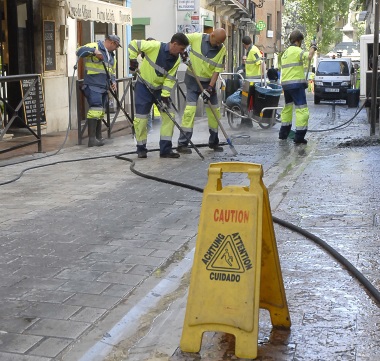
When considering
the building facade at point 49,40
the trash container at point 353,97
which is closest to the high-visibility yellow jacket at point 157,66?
the building facade at point 49,40

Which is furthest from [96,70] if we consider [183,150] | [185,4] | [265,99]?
[185,4]

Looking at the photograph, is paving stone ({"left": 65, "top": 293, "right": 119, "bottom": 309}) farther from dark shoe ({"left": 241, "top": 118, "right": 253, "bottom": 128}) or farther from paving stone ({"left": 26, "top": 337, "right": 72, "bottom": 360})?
dark shoe ({"left": 241, "top": 118, "right": 253, "bottom": 128})

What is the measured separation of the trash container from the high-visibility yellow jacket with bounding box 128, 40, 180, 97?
47.2ft

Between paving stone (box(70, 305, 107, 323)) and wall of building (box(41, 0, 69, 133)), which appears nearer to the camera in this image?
paving stone (box(70, 305, 107, 323))

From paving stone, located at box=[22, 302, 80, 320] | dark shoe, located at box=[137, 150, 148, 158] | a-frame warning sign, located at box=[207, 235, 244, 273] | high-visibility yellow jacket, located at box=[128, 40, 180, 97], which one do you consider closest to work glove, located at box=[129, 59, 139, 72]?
high-visibility yellow jacket, located at box=[128, 40, 180, 97]

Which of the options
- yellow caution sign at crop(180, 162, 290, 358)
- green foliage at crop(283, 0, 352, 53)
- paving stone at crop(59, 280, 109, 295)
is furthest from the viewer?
green foliage at crop(283, 0, 352, 53)

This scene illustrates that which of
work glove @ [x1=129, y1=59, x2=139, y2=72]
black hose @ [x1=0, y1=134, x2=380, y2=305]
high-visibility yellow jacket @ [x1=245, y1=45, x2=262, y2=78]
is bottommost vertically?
black hose @ [x1=0, y1=134, x2=380, y2=305]

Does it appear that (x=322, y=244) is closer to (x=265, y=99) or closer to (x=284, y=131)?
(x=284, y=131)

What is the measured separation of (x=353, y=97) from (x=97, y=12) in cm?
1180

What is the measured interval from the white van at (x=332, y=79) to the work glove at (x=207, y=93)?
1683 cm

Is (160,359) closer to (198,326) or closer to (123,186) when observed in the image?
(198,326)

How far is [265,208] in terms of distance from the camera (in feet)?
13.9

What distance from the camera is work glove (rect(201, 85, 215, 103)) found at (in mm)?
11711

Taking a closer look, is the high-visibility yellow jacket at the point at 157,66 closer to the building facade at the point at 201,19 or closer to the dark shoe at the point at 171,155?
the dark shoe at the point at 171,155
